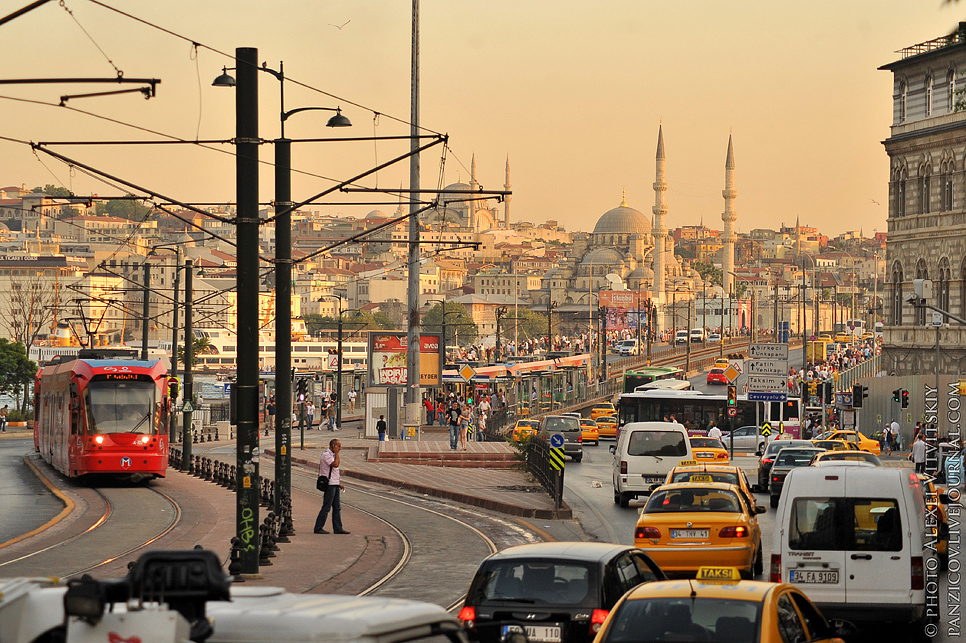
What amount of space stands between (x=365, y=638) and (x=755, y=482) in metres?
32.3

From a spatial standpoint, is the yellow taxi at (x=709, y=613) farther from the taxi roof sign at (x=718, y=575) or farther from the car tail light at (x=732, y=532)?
the car tail light at (x=732, y=532)

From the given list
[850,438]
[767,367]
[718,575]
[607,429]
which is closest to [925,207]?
[607,429]

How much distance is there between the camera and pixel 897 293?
6125cm

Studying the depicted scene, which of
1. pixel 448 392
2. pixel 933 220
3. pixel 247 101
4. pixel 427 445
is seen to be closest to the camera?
pixel 247 101

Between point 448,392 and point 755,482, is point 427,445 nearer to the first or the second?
point 755,482

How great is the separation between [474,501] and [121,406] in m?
7.96

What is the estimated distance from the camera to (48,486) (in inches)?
1209

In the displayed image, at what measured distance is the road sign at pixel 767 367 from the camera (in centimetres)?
4162

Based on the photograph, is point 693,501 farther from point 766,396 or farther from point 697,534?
point 766,396

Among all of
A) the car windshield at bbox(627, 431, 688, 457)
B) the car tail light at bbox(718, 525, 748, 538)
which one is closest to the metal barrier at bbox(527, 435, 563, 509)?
the car windshield at bbox(627, 431, 688, 457)

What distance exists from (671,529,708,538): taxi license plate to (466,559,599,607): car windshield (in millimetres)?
5937

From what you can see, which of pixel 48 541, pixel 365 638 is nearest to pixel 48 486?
pixel 48 541

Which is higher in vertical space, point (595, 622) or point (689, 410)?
point (595, 622)

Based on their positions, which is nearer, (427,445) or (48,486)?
(48,486)
